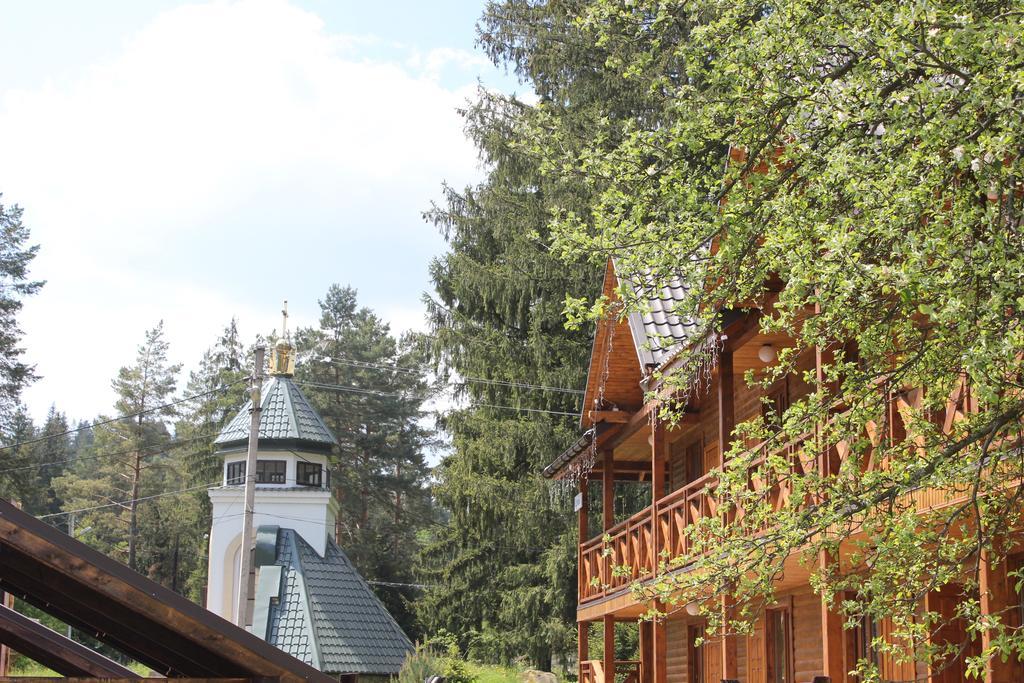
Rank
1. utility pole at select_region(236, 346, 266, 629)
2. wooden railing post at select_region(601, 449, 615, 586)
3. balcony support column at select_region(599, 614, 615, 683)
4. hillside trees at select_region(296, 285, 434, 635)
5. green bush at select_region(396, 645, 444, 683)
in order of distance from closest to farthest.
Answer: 1. balcony support column at select_region(599, 614, 615, 683)
2. wooden railing post at select_region(601, 449, 615, 586)
3. utility pole at select_region(236, 346, 266, 629)
4. green bush at select_region(396, 645, 444, 683)
5. hillside trees at select_region(296, 285, 434, 635)

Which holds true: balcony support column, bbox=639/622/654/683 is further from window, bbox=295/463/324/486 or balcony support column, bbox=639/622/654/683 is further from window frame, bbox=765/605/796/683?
window, bbox=295/463/324/486

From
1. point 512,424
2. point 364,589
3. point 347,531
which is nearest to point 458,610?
point 364,589

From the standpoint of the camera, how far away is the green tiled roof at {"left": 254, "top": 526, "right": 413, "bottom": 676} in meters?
33.6

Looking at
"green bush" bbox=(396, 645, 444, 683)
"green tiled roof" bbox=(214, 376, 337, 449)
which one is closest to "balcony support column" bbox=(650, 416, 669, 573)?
"green bush" bbox=(396, 645, 444, 683)

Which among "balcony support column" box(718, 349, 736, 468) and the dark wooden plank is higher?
"balcony support column" box(718, 349, 736, 468)

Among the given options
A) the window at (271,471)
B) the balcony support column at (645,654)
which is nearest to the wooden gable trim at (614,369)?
the balcony support column at (645,654)

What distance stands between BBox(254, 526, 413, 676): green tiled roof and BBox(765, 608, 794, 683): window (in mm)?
17739

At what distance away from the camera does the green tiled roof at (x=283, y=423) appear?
3931 centimetres

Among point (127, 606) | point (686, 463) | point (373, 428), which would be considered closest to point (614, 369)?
point (686, 463)

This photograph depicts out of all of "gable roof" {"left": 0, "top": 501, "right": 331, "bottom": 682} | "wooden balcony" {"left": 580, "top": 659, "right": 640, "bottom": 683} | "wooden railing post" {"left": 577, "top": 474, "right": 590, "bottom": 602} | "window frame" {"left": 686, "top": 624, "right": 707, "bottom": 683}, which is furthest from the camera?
"wooden railing post" {"left": 577, "top": 474, "right": 590, "bottom": 602}

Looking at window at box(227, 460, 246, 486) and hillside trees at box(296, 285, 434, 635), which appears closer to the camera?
window at box(227, 460, 246, 486)

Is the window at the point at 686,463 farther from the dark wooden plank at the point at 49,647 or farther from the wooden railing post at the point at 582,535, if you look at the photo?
the dark wooden plank at the point at 49,647

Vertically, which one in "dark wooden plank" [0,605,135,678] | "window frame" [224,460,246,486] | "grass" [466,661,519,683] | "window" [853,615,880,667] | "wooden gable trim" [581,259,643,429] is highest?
"window frame" [224,460,246,486]

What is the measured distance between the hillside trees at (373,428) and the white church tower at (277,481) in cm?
1670
